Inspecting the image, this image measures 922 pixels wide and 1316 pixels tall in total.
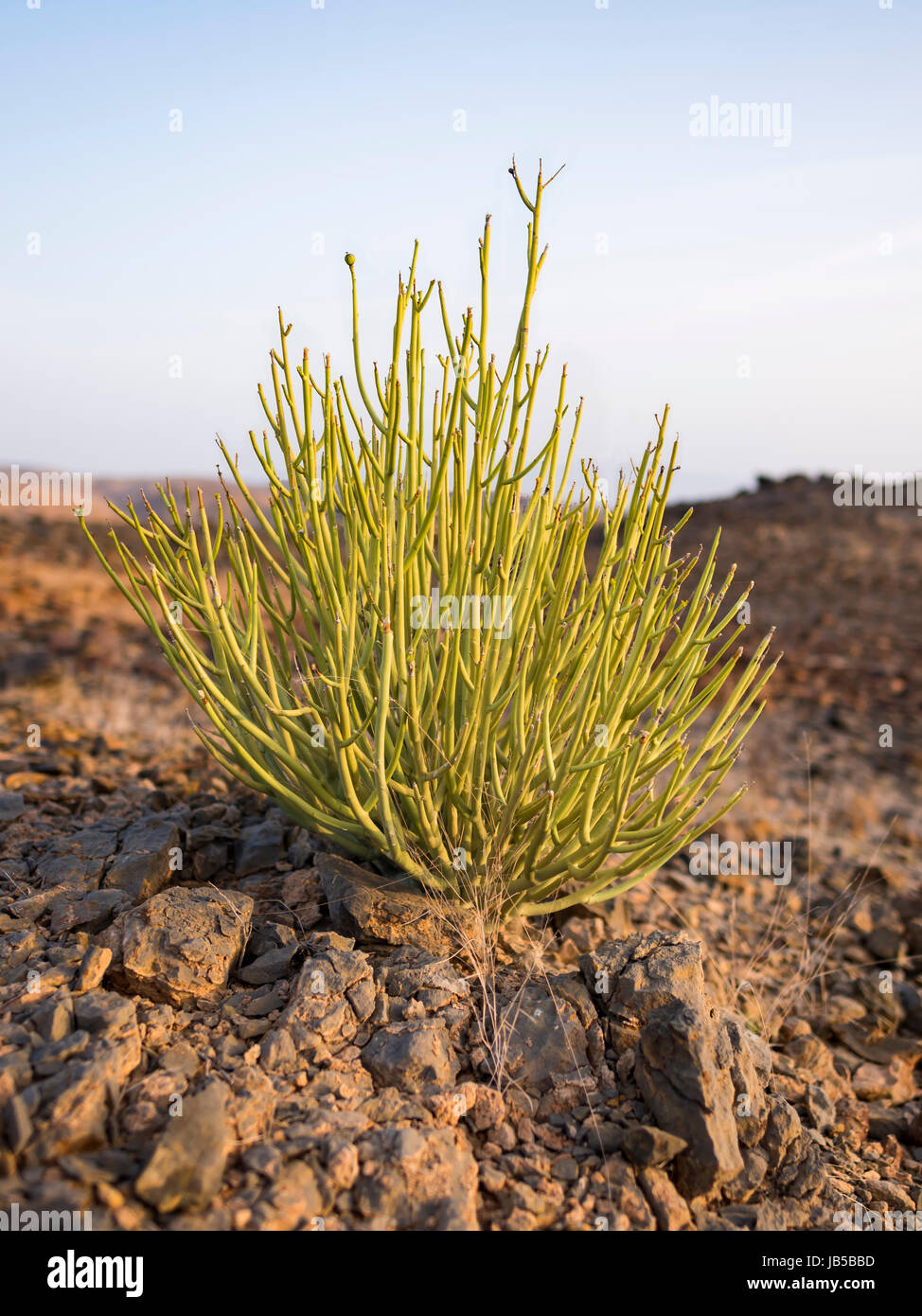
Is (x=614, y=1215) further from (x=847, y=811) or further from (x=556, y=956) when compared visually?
(x=847, y=811)

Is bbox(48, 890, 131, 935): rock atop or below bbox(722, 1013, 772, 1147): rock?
atop

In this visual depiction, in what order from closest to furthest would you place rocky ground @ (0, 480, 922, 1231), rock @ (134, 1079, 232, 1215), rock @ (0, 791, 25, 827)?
rock @ (134, 1079, 232, 1215)
rocky ground @ (0, 480, 922, 1231)
rock @ (0, 791, 25, 827)

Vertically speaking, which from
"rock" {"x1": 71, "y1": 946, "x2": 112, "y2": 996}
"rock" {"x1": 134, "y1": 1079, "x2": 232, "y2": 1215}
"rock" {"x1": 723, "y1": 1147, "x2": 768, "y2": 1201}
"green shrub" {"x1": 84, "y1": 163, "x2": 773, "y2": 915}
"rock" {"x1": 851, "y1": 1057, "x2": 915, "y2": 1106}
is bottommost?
"rock" {"x1": 851, "y1": 1057, "x2": 915, "y2": 1106}

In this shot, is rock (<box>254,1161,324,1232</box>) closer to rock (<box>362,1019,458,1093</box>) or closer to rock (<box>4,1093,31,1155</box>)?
rock (<box>362,1019,458,1093</box>)

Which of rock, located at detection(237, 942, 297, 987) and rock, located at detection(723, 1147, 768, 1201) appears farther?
rock, located at detection(237, 942, 297, 987)

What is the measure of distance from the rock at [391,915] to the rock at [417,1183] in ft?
1.79

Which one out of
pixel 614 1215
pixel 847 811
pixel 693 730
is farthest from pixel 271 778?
pixel 693 730

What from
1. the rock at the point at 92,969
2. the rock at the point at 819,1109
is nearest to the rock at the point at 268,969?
the rock at the point at 92,969

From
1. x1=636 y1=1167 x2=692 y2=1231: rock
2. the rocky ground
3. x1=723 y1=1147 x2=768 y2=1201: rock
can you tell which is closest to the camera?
the rocky ground

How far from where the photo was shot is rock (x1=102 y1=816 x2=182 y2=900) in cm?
235

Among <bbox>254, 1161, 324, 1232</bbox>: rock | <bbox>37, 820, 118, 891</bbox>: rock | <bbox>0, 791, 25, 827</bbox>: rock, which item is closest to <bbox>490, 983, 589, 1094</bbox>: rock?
<bbox>254, 1161, 324, 1232</bbox>: rock

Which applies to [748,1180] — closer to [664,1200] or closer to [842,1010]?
[664,1200]

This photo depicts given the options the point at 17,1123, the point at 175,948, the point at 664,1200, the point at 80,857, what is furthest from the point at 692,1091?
the point at 80,857

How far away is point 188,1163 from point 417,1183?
15.2 inches
